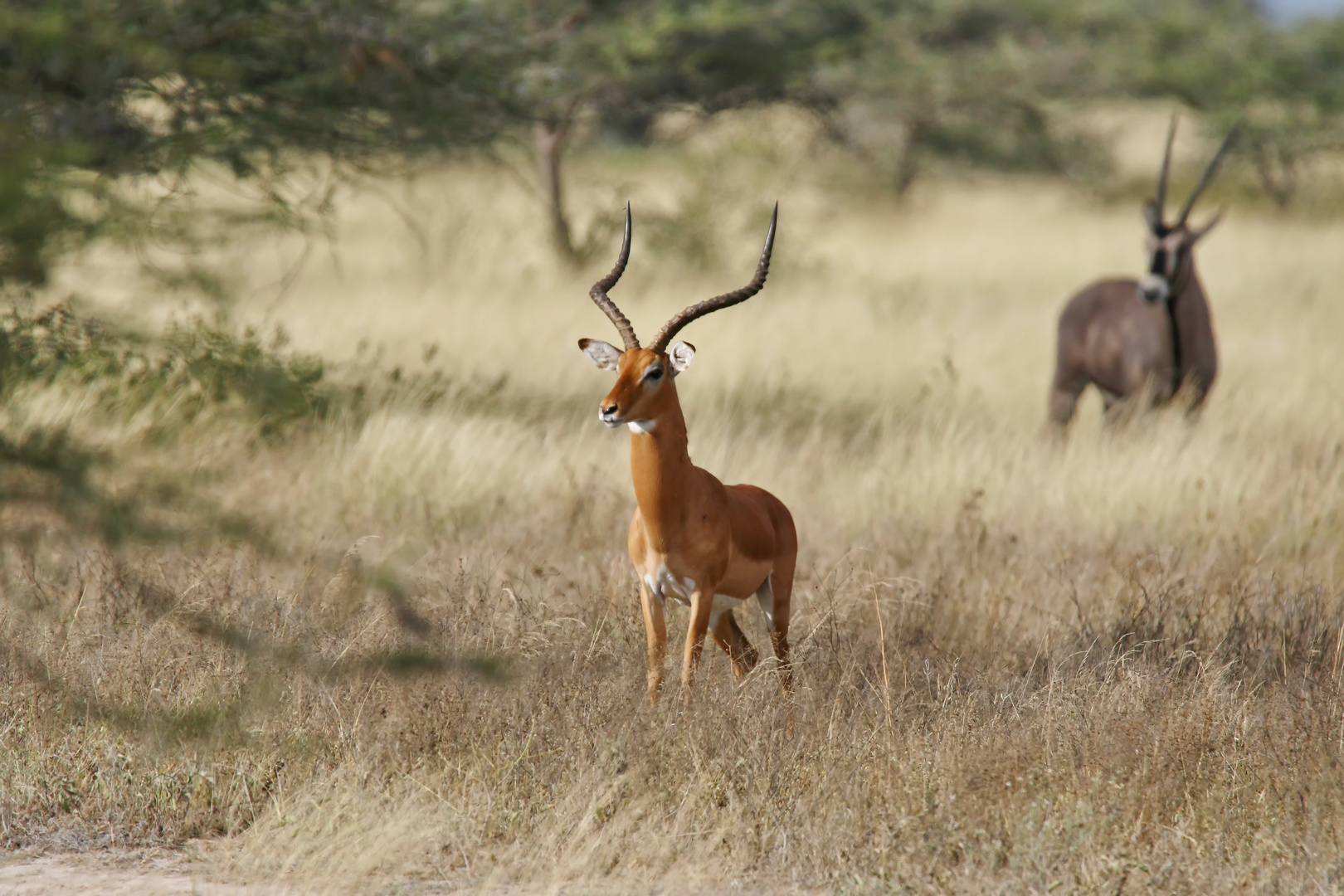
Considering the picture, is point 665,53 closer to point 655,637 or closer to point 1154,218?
point 1154,218

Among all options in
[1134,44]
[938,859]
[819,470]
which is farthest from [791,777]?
[1134,44]

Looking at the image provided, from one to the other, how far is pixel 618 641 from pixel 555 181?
41.1 feet

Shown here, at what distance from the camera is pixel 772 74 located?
14.9 m

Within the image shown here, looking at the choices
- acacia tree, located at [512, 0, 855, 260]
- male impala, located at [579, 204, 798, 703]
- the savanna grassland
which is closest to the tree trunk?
acacia tree, located at [512, 0, 855, 260]

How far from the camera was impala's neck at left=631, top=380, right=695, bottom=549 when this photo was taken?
13.4 feet

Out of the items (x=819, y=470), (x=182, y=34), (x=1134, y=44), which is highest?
(x=1134, y=44)

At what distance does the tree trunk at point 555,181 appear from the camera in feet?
53.5

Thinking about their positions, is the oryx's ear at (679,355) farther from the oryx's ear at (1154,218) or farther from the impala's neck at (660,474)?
the oryx's ear at (1154,218)

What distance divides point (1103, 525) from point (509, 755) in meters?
4.03

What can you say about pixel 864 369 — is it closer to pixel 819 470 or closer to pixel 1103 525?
pixel 819 470

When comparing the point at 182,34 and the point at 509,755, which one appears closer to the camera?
the point at 509,755

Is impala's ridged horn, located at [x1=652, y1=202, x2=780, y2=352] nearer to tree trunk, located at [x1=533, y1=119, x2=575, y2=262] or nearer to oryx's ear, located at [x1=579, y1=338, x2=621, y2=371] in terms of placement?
oryx's ear, located at [x1=579, y1=338, x2=621, y2=371]

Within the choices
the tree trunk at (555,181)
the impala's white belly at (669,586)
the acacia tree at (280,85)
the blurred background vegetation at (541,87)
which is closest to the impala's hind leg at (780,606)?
the impala's white belly at (669,586)

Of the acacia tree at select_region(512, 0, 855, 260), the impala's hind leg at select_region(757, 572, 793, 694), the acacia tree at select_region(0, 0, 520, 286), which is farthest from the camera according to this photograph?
the acacia tree at select_region(512, 0, 855, 260)
